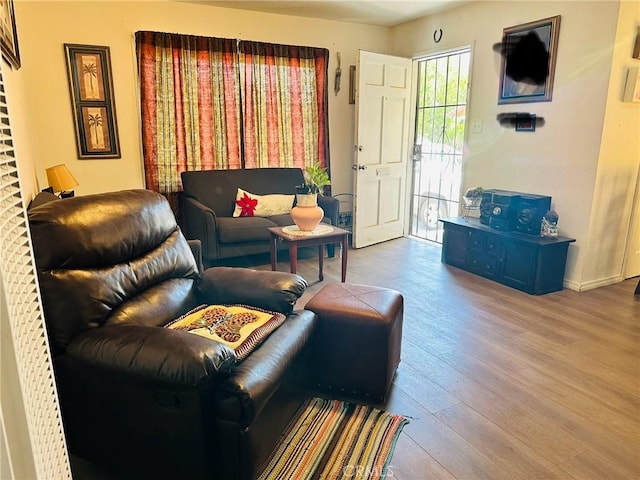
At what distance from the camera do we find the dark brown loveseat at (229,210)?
385 centimetres

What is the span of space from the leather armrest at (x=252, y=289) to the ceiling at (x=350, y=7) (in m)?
3.13

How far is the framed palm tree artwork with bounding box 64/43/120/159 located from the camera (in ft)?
12.3

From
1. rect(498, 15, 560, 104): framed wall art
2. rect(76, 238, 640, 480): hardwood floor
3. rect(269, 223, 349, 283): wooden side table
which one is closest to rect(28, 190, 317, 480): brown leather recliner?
rect(76, 238, 640, 480): hardwood floor

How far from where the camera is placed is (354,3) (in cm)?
418

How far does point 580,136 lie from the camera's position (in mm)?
3326

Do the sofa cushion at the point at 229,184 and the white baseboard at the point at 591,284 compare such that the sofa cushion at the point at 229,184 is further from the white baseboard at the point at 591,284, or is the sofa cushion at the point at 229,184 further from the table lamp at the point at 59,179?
the white baseboard at the point at 591,284

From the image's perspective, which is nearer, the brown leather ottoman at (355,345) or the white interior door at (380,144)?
the brown leather ottoman at (355,345)

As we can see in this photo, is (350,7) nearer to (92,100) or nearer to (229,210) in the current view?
(229,210)

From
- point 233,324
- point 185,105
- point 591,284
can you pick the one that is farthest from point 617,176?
point 185,105

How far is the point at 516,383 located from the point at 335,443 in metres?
1.03

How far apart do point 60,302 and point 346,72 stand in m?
4.29

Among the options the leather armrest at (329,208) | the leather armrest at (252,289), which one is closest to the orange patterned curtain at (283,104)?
the leather armrest at (329,208)

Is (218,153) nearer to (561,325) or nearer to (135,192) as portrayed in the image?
(135,192)

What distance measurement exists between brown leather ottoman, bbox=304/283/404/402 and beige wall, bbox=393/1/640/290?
222cm
